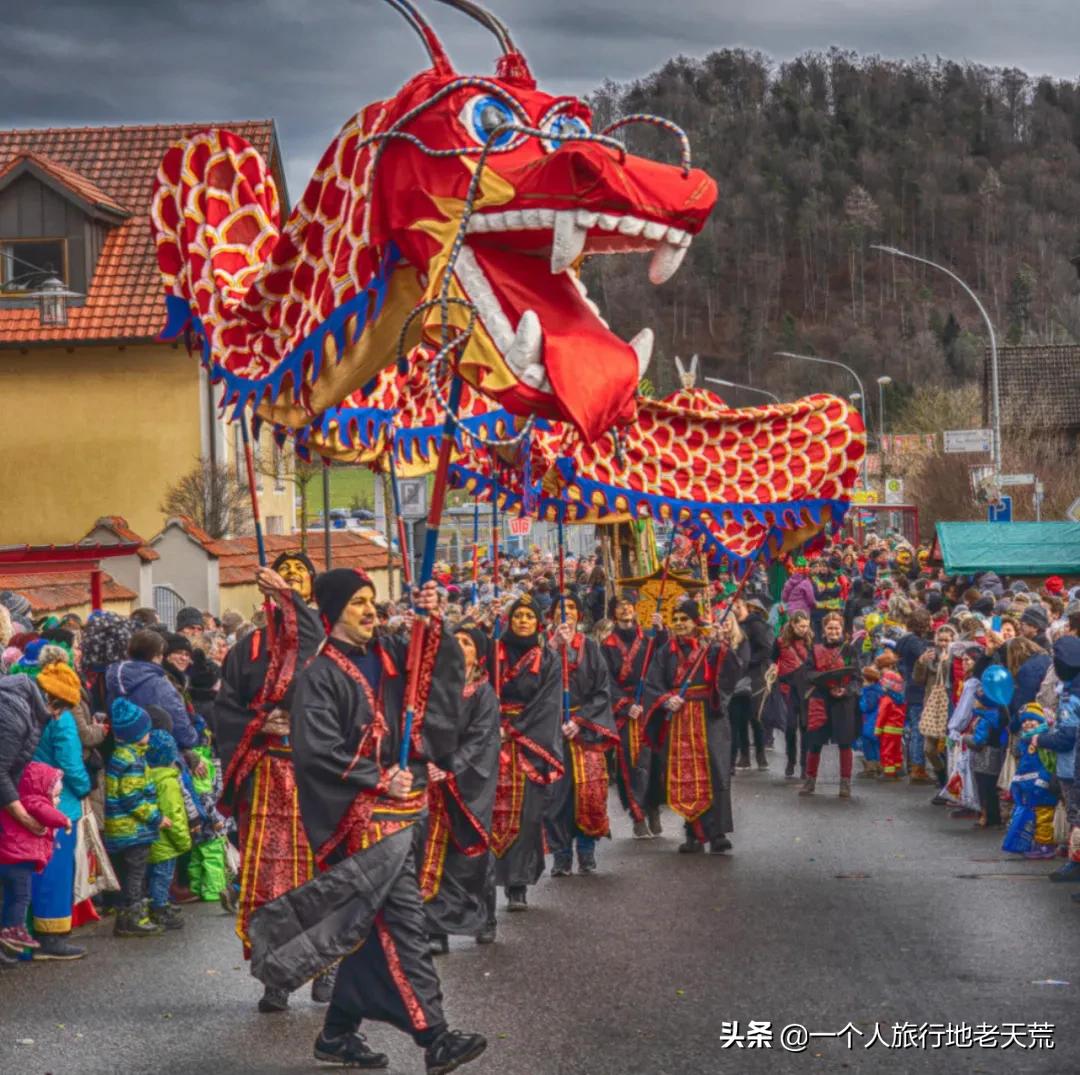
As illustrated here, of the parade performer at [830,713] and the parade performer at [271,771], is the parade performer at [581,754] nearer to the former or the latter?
the parade performer at [271,771]

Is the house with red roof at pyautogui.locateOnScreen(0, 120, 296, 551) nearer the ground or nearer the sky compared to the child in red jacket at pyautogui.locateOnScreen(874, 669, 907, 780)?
nearer the sky

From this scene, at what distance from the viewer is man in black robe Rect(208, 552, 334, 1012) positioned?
378 inches

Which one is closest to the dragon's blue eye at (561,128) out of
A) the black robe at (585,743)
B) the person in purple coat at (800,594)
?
the black robe at (585,743)

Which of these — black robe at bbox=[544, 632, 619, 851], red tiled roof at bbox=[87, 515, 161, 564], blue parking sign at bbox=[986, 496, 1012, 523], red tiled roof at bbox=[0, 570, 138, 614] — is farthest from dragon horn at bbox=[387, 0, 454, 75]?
blue parking sign at bbox=[986, 496, 1012, 523]

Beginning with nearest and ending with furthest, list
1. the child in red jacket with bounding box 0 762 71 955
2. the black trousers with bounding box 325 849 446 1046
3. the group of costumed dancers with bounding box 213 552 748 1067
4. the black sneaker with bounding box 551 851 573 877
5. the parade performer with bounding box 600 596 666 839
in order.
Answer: the black trousers with bounding box 325 849 446 1046
the group of costumed dancers with bounding box 213 552 748 1067
the child in red jacket with bounding box 0 762 71 955
the black sneaker with bounding box 551 851 573 877
the parade performer with bounding box 600 596 666 839

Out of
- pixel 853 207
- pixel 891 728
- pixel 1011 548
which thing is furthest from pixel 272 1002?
pixel 853 207

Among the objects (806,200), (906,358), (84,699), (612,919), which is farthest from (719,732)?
(806,200)

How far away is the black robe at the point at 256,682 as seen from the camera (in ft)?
31.8

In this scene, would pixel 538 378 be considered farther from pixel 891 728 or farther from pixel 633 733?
pixel 891 728

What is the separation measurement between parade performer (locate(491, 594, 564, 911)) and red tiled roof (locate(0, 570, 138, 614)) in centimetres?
681

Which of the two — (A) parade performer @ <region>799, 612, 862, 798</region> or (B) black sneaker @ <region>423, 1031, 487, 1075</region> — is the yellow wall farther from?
(B) black sneaker @ <region>423, 1031, 487, 1075</region>

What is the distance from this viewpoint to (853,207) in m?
160

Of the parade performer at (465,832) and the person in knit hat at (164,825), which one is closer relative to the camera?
the parade performer at (465,832)

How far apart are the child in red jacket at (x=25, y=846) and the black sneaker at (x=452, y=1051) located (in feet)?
11.2
